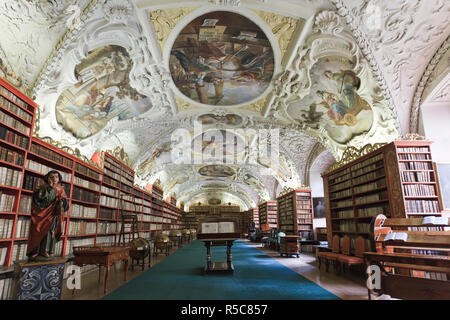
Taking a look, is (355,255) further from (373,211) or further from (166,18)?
(166,18)

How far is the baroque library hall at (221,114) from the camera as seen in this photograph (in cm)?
456

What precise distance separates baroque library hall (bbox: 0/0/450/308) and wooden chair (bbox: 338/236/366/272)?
0.05m

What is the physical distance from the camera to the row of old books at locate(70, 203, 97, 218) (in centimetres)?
739

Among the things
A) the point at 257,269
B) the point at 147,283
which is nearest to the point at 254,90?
the point at 257,269

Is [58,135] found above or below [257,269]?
above

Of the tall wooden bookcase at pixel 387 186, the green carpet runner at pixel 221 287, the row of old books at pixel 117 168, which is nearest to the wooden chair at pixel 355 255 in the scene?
the tall wooden bookcase at pixel 387 186

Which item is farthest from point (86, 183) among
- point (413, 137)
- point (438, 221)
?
point (413, 137)

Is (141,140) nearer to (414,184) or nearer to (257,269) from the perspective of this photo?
(257,269)

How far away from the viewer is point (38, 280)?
3.74m

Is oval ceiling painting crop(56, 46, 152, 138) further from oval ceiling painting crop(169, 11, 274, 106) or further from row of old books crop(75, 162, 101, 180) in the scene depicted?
oval ceiling painting crop(169, 11, 274, 106)

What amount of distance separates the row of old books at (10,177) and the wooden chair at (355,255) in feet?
24.7

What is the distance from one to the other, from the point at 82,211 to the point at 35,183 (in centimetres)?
240

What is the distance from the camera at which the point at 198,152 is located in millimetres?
17109
